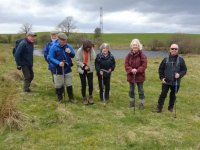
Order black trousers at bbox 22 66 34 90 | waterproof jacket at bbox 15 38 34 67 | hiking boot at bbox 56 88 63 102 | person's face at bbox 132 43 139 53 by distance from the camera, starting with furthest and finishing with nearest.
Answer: black trousers at bbox 22 66 34 90 → waterproof jacket at bbox 15 38 34 67 → hiking boot at bbox 56 88 63 102 → person's face at bbox 132 43 139 53

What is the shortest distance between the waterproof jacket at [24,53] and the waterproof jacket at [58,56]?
144 cm

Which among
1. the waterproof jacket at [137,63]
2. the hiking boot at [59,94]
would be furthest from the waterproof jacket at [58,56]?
the waterproof jacket at [137,63]

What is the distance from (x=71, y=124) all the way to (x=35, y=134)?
115 centimetres

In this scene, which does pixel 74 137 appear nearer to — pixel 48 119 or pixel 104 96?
pixel 48 119

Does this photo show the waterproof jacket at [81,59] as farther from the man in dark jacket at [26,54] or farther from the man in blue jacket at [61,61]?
the man in dark jacket at [26,54]

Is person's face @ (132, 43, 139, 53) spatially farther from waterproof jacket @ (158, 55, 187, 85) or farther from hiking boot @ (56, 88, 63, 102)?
hiking boot @ (56, 88, 63, 102)

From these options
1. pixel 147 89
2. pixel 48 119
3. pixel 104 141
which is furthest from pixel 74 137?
pixel 147 89

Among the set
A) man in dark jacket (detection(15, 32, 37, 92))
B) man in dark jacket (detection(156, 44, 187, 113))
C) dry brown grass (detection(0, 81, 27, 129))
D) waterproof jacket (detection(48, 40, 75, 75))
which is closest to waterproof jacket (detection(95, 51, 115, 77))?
waterproof jacket (detection(48, 40, 75, 75))

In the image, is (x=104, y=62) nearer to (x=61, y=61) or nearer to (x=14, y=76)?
(x=61, y=61)

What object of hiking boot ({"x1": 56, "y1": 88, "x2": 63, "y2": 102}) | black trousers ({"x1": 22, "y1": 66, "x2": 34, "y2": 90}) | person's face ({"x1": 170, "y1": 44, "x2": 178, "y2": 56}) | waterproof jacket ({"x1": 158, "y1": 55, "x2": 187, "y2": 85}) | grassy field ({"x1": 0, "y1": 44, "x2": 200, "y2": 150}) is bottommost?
grassy field ({"x1": 0, "y1": 44, "x2": 200, "y2": 150})

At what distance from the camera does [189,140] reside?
8641mm

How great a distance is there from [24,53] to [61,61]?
1.87 metres

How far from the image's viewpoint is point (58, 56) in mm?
11570

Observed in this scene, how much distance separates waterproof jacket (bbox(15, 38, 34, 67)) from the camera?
12.5 meters
